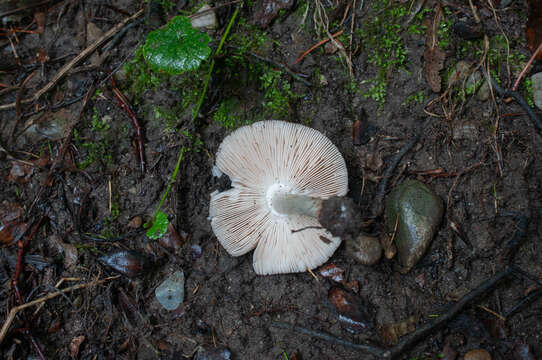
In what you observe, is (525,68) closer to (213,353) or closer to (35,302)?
(213,353)

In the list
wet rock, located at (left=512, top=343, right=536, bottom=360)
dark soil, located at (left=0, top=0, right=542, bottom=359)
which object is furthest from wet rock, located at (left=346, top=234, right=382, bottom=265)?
wet rock, located at (left=512, top=343, right=536, bottom=360)

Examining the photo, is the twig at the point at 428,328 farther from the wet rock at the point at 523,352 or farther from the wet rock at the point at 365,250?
the wet rock at the point at 365,250

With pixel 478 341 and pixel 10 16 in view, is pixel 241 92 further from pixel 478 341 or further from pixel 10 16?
pixel 478 341

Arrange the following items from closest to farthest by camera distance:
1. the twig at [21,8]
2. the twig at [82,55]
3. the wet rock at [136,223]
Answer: the wet rock at [136,223]
the twig at [82,55]
the twig at [21,8]

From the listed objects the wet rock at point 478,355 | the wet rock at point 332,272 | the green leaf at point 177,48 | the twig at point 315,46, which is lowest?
the wet rock at point 478,355

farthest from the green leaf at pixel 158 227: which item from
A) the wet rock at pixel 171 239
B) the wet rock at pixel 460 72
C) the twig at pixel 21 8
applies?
the wet rock at pixel 460 72

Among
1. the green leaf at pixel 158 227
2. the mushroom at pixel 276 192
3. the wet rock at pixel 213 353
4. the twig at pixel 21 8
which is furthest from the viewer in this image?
the twig at pixel 21 8
